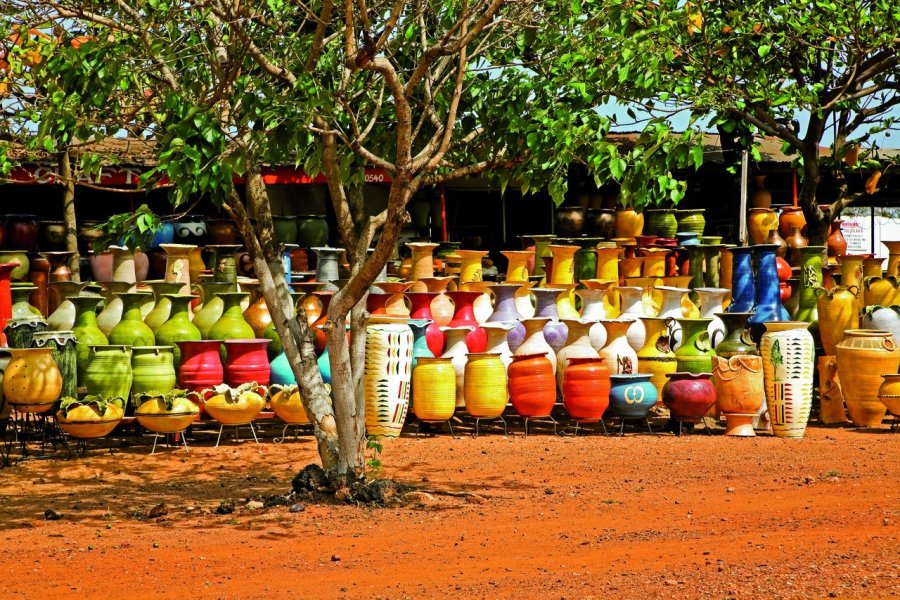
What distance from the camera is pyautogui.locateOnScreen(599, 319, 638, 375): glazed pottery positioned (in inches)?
440

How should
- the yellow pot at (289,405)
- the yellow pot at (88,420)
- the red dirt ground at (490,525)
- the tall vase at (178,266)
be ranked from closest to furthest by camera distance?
1. the red dirt ground at (490,525)
2. the yellow pot at (88,420)
3. the yellow pot at (289,405)
4. the tall vase at (178,266)

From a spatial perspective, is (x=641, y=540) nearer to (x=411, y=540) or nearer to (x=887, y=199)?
(x=411, y=540)

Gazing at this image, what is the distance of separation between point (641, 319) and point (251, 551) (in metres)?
5.78

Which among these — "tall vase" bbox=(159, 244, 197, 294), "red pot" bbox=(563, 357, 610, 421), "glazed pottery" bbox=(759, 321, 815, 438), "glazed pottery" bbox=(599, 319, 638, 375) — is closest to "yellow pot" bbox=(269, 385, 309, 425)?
"tall vase" bbox=(159, 244, 197, 294)

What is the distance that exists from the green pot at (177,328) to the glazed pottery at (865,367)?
5847mm

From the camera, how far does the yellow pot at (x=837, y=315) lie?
11.7 meters

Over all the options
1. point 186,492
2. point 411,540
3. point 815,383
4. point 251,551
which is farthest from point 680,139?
point 815,383

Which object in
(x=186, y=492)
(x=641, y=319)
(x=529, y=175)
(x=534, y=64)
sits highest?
(x=534, y=64)

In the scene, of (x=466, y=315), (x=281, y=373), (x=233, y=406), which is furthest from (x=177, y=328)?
(x=466, y=315)

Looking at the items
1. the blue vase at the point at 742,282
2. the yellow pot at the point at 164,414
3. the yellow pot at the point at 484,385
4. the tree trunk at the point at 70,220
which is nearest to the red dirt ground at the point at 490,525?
the yellow pot at the point at 164,414

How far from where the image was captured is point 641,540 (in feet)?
21.9

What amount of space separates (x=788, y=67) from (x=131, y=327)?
7714 mm

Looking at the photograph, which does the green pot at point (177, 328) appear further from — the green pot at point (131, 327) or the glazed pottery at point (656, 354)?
the glazed pottery at point (656, 354)

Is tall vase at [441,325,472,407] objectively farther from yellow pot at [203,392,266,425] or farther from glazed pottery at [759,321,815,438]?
glazed pottery at [759,321,815,438]
